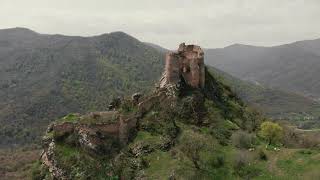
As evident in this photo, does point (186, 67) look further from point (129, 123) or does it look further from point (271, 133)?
point (271, 133)

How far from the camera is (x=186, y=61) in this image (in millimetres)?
91750

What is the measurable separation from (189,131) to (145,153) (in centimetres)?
732

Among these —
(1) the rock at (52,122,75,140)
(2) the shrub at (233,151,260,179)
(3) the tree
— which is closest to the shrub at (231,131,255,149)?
(2) the shrub at (233,151,260,179)

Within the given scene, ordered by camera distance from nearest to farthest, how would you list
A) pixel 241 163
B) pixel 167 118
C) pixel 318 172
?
pixel 318 172
pixel 241 163
pixel 167 118

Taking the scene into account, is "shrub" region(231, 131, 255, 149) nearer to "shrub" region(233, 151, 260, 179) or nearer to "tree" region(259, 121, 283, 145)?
"shrub" region(233, 151, 260, 179)

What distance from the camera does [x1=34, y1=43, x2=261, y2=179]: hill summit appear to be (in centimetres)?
7481

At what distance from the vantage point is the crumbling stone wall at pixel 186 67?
89938 millimetres

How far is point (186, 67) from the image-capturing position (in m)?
91.2

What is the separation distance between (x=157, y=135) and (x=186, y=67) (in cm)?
1508

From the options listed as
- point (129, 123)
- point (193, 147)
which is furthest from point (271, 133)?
point (129, 123)

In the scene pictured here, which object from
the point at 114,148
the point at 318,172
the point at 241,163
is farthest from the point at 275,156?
the point at 114,148

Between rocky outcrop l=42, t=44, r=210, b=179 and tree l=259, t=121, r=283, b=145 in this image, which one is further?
tree l=259, t=121, r=283, b=145

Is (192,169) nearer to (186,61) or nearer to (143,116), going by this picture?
(143,116)

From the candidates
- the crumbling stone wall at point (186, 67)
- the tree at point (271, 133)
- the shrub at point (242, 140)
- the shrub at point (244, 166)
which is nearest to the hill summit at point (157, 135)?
the crumbling stone wall at point (186, 67)
